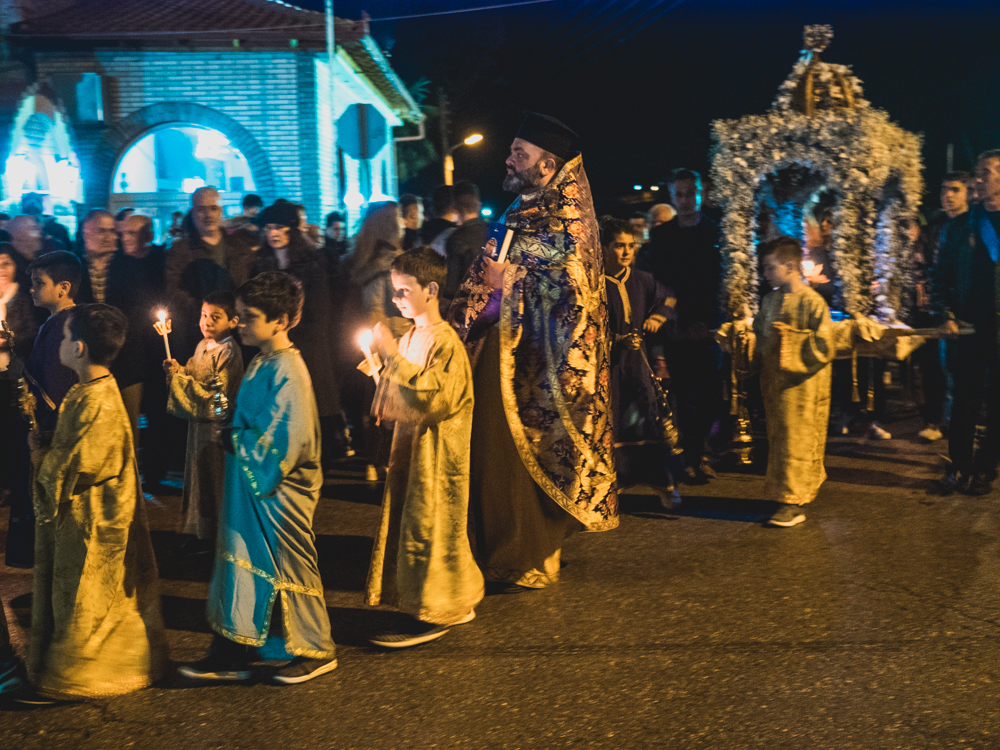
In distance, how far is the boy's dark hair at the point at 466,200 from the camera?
312 inches

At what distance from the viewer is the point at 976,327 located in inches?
263

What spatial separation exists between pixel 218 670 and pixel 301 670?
0.33 m

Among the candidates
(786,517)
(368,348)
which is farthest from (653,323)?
(368,348)

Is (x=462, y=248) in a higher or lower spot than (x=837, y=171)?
lower

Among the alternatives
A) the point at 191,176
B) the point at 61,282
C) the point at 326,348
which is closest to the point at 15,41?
the point at 191,176

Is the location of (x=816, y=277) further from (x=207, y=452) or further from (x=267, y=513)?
(x=267, y=513)

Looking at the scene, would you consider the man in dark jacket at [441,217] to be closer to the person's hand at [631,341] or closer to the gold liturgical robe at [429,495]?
the person's hand at [631,341]

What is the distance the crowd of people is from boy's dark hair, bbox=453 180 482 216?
0.03 meters

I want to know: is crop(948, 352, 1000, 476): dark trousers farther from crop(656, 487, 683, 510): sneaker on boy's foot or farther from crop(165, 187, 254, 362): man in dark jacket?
crop(165, 187, 254, 362): man in dark jacket

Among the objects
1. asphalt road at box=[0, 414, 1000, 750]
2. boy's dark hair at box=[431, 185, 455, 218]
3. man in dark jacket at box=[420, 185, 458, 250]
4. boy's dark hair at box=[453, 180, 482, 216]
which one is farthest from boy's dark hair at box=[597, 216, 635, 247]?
boy's dark hair at box=[431, 185, 455, 218]

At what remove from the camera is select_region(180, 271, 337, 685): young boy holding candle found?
12.0 ft

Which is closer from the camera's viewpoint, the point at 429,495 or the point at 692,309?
the point at 429,495

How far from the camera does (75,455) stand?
141 inches

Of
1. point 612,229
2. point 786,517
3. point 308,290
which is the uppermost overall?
point 612,229
